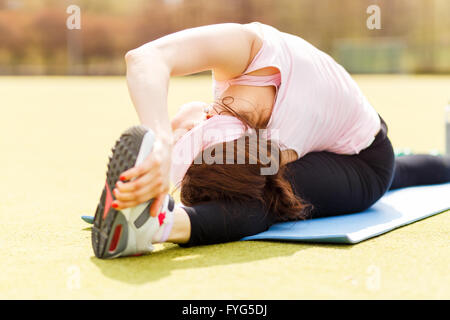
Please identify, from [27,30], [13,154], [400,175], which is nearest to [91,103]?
[13,154]

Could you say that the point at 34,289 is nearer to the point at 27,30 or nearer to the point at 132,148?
the point at 132,148

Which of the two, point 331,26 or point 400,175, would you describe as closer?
point 400,175

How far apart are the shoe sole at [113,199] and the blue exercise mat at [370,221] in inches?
16.3

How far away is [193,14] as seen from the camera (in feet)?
92.5

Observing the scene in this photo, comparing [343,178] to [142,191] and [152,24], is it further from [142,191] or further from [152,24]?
[152,24]

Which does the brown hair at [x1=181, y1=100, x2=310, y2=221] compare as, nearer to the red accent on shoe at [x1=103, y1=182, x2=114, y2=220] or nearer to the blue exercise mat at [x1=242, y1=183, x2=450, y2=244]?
the blue exercise mat at [x1=242, y1=183, x2=450, y2=244]

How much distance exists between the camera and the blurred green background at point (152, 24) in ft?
84.3

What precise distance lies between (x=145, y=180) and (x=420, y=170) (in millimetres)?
1648

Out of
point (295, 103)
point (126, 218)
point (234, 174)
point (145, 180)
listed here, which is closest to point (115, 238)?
point (126, 218)

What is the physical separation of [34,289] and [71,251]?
335mm

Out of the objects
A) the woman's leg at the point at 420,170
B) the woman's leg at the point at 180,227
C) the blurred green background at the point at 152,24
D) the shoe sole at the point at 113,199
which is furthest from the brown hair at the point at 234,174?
the blurred green background at the point at 152,24

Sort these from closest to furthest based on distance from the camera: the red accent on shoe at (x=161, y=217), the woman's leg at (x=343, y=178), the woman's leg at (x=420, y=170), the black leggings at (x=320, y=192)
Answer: the red accent on shoe at (x=161, y=217)
the black leggings at (x=320, y=192)
the woman's leg at (x=343, y=178)
the woman's leg at (x=420, y=170)

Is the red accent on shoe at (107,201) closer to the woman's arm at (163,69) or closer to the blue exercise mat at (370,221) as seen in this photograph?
the woman's arm at (163,69)

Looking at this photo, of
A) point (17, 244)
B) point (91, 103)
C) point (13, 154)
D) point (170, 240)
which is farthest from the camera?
point (91, 103)
